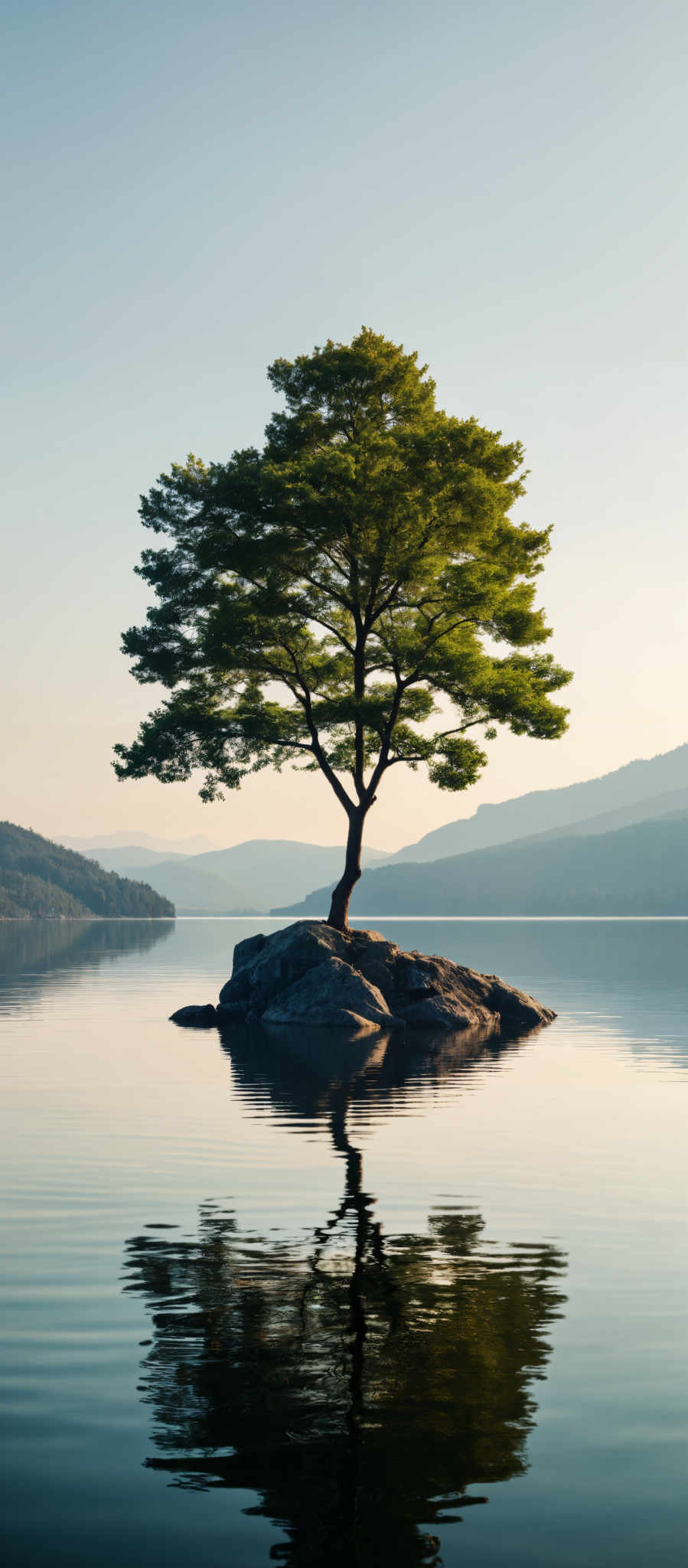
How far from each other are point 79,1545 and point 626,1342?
4642 millimetres

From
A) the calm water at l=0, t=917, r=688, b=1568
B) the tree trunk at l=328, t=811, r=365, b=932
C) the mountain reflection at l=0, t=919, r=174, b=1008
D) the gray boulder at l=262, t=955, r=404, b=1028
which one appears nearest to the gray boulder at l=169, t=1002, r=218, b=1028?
the gray boulder at l=262, t=955, r=404, b=1028

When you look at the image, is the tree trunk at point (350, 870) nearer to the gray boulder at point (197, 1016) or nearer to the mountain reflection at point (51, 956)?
the gray boulder at point (197, 1016)

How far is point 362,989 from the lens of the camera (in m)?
38.7

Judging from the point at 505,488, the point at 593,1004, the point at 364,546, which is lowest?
the point at 593,1004

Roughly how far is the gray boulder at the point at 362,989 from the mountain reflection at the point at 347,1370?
26.0 m

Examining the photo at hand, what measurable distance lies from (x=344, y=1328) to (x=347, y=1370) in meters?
1.02

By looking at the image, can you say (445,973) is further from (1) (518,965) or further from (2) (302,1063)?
(1) (518,965)

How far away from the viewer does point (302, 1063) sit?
27734 mm

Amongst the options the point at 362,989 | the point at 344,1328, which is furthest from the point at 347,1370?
the point at 362,989

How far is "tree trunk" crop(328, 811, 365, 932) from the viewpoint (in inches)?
1660

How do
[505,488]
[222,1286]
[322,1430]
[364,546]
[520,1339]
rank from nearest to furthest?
[322,1430] → [520,1339] → [222,1286] → [364,546] → [505,488]

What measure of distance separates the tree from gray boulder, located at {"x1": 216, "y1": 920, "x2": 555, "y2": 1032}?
2.48 m

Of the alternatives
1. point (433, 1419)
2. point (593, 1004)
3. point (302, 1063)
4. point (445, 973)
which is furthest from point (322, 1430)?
point (593, 1004)

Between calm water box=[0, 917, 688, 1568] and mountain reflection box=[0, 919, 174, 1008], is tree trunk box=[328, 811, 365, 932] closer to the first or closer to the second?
mountain reflection box=[0, 919, 174, 1008]
